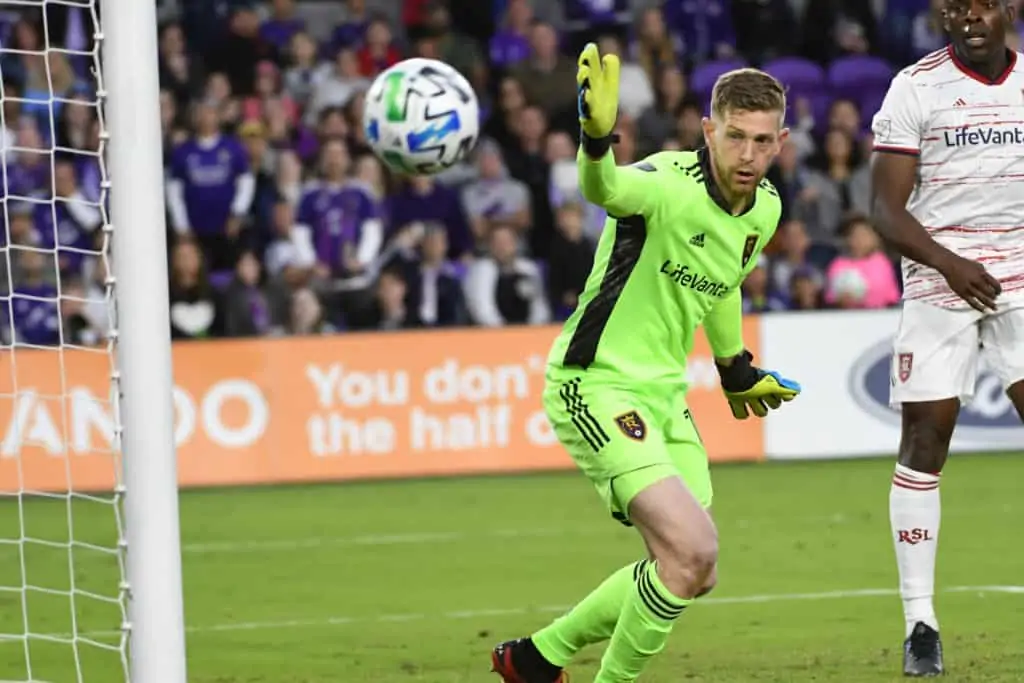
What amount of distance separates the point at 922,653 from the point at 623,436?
1.62 meters

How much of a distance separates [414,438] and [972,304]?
8194 mm

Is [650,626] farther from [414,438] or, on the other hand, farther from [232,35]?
[232,35]

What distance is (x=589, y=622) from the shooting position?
6273 millimetres

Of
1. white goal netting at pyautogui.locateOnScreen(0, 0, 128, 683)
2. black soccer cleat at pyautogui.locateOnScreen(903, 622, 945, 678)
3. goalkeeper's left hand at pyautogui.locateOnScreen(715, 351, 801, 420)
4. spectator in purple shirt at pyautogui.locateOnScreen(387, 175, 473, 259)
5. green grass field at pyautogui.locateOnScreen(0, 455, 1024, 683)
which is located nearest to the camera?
goalkeeper's left hand at pyautogui.locateOnScreen(715, 351, 801, 420)

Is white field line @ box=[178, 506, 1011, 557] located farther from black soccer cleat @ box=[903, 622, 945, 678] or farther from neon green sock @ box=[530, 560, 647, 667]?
neon green sock @ box=[530, 560, 647, 667]

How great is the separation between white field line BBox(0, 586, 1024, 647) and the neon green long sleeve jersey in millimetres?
2804

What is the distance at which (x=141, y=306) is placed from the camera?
5.27 metres

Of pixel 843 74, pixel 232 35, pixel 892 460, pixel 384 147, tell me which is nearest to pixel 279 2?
pixel 232 35

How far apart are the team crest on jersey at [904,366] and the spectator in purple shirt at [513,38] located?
11.7 metres

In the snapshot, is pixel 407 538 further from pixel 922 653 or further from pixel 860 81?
pixel 860 81

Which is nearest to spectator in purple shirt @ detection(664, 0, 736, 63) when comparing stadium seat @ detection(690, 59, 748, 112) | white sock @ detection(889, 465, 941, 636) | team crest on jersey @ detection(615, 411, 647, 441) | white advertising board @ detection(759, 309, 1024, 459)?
stadium seat @ detection(690, 59, 748, 112)

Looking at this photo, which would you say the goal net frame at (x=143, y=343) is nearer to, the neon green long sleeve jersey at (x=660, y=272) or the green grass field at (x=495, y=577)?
the neon green long sleeve jersey at (x=660, y=272)

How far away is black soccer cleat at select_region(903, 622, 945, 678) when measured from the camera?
6.83m

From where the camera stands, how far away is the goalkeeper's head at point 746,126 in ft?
19.5
